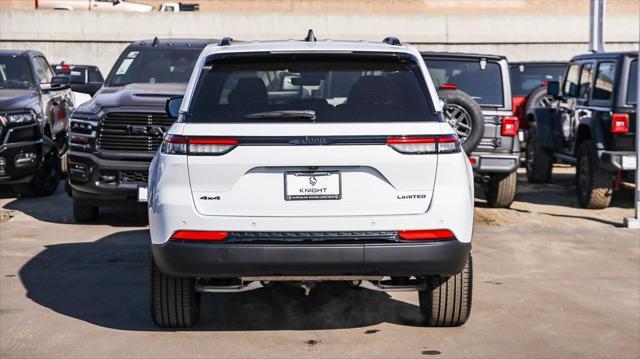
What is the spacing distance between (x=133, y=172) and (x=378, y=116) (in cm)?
531

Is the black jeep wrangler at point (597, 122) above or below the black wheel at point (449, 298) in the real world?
above

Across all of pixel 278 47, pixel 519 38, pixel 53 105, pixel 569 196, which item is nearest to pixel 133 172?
pixel 53 105

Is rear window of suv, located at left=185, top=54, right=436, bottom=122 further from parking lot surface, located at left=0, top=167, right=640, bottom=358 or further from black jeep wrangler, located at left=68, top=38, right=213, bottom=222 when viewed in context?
black jeep wrangler, located at left=68, top=38, right=213, bottom=222

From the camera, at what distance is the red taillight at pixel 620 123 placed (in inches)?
483

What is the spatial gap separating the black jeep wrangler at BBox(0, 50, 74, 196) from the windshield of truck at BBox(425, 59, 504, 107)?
441 cm

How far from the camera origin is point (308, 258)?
5.99 metres

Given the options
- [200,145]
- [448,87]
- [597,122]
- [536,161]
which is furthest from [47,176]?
[200,145]

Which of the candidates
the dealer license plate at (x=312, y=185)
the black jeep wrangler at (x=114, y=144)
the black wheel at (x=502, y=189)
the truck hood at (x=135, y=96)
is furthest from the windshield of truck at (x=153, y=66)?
the dealer license plate at (x=312, y=185)

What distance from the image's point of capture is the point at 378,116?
243 inches

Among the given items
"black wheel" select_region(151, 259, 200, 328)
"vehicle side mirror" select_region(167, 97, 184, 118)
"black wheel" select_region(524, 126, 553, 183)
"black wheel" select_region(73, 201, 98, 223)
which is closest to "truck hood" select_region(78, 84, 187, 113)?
"black wheel" select_region(73, 201, 98, 223)

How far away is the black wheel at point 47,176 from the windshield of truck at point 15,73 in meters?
1.05

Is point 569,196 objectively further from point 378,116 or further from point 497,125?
point 378,116

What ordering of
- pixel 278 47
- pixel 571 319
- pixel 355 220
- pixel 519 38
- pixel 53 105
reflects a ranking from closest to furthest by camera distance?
pixel 355 220 → pixel 278 47 → pixel 571 319 → pixel 53 105 → pixel 519 38

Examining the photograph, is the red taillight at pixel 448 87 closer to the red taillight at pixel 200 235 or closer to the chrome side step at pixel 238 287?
the chrome side step at pixel 238 287
